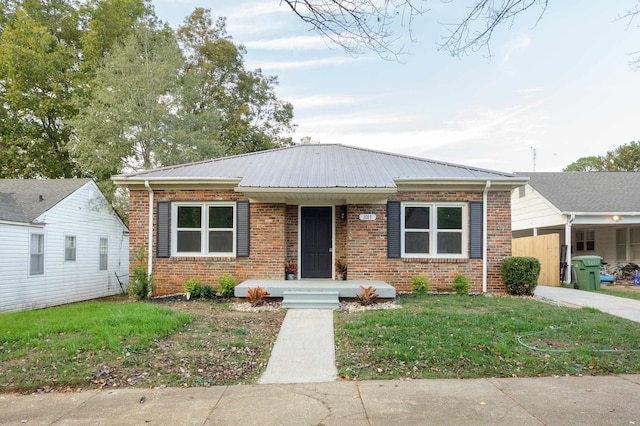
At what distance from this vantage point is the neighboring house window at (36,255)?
43.5 ft

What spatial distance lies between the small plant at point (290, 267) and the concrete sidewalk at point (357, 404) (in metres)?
6.52

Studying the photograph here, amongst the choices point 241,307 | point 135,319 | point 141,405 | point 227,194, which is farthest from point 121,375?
point 227,194

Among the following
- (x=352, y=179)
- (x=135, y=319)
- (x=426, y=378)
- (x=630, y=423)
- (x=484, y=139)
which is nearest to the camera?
(x=630, y=423)

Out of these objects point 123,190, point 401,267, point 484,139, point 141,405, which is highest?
point 484,139

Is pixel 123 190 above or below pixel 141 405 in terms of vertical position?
above

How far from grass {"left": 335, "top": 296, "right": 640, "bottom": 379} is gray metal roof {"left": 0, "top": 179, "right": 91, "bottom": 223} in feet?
35.0

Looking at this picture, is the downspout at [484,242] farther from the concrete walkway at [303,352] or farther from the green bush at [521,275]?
the concrete walkway at [303,352]

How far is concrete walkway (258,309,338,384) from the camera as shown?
5.14m

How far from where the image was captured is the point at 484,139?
17.9 m

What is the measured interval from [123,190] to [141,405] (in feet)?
50.3

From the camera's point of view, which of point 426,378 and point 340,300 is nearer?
point 426,378

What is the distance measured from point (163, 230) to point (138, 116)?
22.4ft

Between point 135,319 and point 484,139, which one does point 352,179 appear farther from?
point 484,139

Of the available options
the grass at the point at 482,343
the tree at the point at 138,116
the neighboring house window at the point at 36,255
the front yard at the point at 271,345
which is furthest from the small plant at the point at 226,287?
the tree at the point at 138,116
